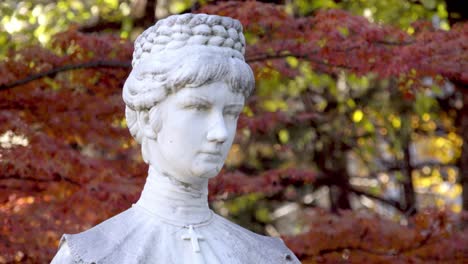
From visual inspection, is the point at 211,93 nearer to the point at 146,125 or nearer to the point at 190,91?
the point at 190,91

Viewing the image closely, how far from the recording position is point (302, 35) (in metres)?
5.82

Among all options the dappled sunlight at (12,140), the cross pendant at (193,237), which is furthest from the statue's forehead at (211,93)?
the dappled sunlight at (12,140)

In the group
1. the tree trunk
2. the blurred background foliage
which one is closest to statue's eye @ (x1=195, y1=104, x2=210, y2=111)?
the blurred background foliage

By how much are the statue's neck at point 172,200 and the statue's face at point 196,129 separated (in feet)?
0.18

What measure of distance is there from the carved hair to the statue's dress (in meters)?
0.30

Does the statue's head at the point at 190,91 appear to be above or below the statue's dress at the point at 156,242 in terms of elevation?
above

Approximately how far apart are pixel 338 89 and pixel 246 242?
22.8ft

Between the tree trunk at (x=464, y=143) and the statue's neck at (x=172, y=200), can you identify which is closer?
the statue's neck at (x=172, y=200)

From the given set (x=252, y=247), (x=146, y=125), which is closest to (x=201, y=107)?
(x=146, y=125)

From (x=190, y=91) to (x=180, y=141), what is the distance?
17 centimetres

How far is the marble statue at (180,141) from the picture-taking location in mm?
3197

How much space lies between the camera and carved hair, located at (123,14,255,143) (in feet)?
10.5

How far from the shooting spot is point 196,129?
127 inches

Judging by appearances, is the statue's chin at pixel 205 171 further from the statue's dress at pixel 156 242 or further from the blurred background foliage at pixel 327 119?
the blurred background foliage at pixel 327 119
